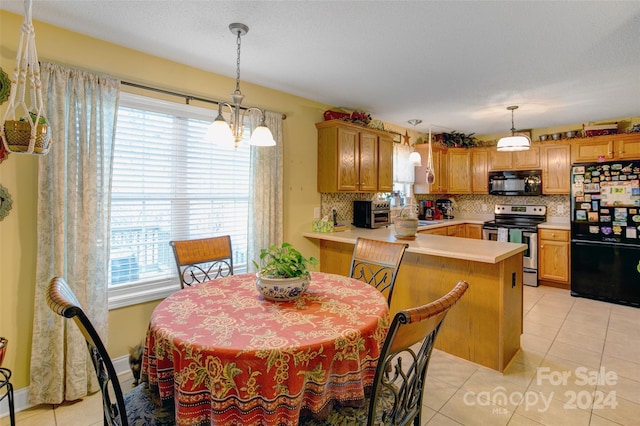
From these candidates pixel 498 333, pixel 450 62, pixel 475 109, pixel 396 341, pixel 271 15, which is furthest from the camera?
pixel 475 109

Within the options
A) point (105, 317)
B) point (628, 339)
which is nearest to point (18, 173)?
point (105, 317)

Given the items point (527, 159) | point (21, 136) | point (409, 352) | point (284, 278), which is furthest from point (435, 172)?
point (21, 136)

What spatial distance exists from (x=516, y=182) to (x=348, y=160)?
3190mm

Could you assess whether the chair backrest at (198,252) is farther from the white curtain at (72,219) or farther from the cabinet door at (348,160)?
the cabinet door at (348,160)

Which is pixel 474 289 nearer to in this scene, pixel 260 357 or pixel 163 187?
pixel 260 357

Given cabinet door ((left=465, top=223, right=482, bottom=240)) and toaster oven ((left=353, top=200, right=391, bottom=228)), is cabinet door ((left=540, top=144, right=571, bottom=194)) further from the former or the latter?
toaster oven ((left=353, top=200, right=391, bottom=228))

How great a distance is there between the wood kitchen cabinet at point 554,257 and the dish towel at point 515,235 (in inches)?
10.0

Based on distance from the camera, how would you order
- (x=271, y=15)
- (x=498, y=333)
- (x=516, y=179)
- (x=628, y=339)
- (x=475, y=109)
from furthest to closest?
(x=516, y=179) < (x=475, y=109) < (x=628, y=339) < (x=498, y=333) < (x=271, y=15)

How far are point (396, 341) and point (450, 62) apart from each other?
2.49 meters

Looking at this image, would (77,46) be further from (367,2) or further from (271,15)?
(367,2)

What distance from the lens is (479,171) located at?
5.59 meters

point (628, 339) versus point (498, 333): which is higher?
point (498, 333)

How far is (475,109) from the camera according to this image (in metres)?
4.04

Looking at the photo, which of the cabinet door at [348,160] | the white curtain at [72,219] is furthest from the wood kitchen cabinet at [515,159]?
the white curtain at [72,219]
